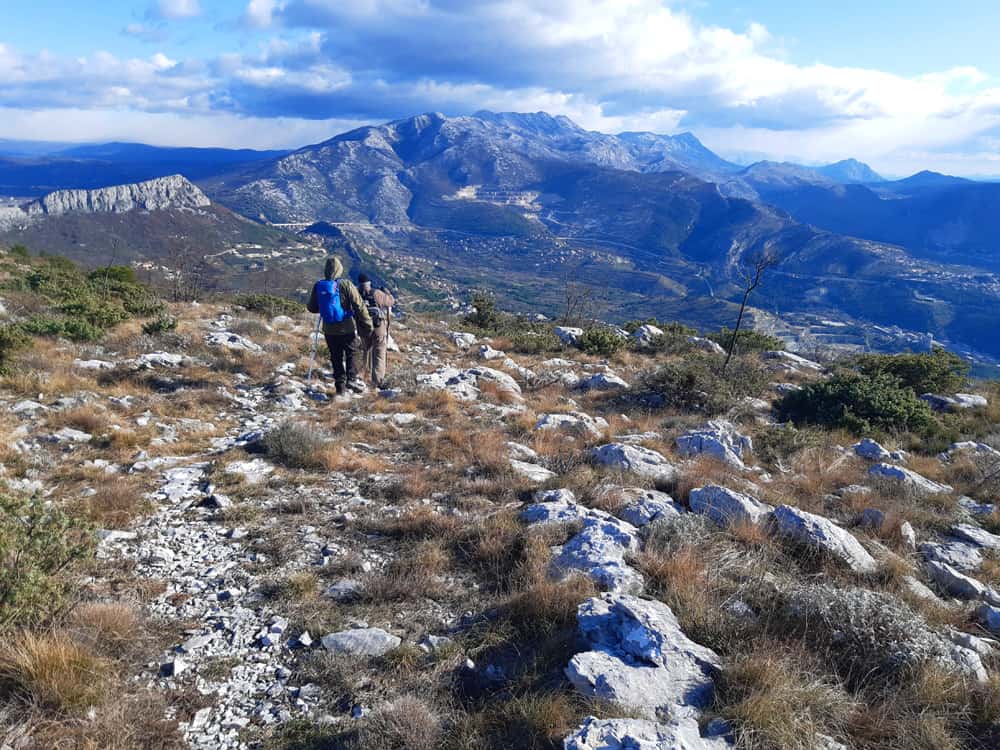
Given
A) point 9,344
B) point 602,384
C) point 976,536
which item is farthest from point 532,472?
point 9,344

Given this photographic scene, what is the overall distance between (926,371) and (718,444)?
39.6 feet

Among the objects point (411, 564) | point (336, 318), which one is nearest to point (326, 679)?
point (411, 564)

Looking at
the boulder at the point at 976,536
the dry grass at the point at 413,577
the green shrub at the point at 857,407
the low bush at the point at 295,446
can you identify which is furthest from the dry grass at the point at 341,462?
the green shrub at the point at 857,407

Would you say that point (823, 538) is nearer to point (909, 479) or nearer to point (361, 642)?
point (909, 479)

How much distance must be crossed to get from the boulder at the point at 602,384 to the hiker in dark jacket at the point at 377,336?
540 cm

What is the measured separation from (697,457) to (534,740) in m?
6.50

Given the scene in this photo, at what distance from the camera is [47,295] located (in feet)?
54.8

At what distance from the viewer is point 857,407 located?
12.6 m

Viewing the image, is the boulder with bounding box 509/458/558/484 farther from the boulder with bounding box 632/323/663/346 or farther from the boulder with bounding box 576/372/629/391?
the boulder with bounding box 632/323/663/346

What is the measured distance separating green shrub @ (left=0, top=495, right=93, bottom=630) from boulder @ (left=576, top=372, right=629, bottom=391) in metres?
11.7

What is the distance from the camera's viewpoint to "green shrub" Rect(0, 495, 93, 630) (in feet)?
Answer: 11.0

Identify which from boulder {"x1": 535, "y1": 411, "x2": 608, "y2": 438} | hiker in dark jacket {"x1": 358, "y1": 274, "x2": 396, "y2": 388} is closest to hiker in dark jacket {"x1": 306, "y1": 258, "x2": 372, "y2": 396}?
hiker in dark jacket {"x1": 358, "y1": 274, "x2": 396, "y2": 388}

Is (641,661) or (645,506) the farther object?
(645,506)

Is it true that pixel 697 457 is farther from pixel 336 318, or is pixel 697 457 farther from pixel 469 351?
pixel 469 351
